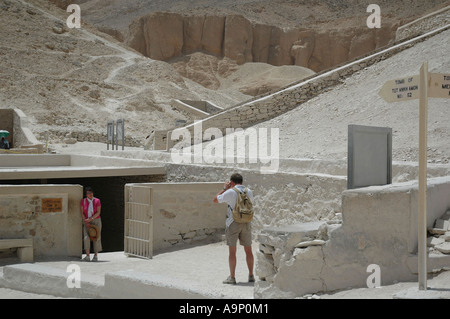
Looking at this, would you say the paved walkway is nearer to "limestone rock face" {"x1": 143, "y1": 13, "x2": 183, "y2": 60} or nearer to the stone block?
the stone block

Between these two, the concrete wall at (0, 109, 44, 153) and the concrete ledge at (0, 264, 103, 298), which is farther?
the concrete wall at (0, 109, 44, 153)

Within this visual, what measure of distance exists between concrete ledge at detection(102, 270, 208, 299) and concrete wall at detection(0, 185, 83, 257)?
2621mm

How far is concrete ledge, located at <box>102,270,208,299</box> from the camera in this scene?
5415 millimetres

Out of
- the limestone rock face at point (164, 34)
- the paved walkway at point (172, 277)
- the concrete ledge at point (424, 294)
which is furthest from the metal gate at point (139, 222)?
the limestone rock face at point (164, 34)

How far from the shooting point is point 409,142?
10.9 meters

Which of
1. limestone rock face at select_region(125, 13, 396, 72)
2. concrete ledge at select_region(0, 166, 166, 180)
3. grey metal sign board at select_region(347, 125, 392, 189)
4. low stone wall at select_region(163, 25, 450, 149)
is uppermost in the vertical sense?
limestone rock face at select_region(125, 13, 396, 72)

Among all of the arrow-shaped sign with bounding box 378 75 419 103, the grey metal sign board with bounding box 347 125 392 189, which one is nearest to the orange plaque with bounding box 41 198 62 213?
the grey metal sign board with bounding box 347 125 392 189

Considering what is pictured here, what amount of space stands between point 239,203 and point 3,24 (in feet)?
124

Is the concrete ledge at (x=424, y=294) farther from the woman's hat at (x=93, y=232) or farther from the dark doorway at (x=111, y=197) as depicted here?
the dark doorway at (x=111, y=197)

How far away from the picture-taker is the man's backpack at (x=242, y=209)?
6.18 meters

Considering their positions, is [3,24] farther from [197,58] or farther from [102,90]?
[197,58]

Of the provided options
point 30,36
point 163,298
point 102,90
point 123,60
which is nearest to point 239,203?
point 163,298

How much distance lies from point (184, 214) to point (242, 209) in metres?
4.10

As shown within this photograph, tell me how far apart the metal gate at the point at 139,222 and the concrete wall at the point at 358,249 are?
455cm
